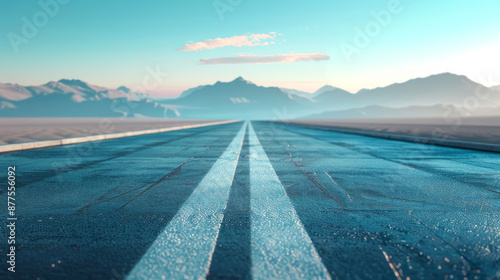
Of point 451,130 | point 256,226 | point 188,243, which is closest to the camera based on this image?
point 188,243

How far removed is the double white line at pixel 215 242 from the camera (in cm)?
278

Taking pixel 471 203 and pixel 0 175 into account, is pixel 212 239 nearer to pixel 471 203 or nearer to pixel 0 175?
pixel 471 203

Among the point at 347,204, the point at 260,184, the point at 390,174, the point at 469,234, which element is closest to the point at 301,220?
the point at 347,204

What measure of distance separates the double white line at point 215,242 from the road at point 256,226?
0.01m

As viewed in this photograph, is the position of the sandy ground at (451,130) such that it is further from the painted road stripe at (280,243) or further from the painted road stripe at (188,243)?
the painted road stripe at (188,243)

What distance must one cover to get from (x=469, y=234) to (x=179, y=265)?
3.03m

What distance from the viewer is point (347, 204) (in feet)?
16.5

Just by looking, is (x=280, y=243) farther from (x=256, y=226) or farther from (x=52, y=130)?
(x=52, y=130)

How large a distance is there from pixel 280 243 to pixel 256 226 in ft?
1.94

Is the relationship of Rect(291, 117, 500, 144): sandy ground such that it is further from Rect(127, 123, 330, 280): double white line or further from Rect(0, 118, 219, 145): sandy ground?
Rect(0, 118, 219, 145): sandy ground

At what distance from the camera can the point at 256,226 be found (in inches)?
156

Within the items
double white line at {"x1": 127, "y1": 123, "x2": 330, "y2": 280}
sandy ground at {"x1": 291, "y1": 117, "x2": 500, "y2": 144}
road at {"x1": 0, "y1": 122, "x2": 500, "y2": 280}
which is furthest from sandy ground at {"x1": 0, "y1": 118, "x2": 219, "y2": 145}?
sandy ground at {"x1": 291, "y1": 117, "x2": 500, "y2": 144}

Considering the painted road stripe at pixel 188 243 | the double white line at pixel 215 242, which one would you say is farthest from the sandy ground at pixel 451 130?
the painted road stripe at pixel 188 243

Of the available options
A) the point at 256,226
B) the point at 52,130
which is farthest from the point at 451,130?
the point at 52,130
